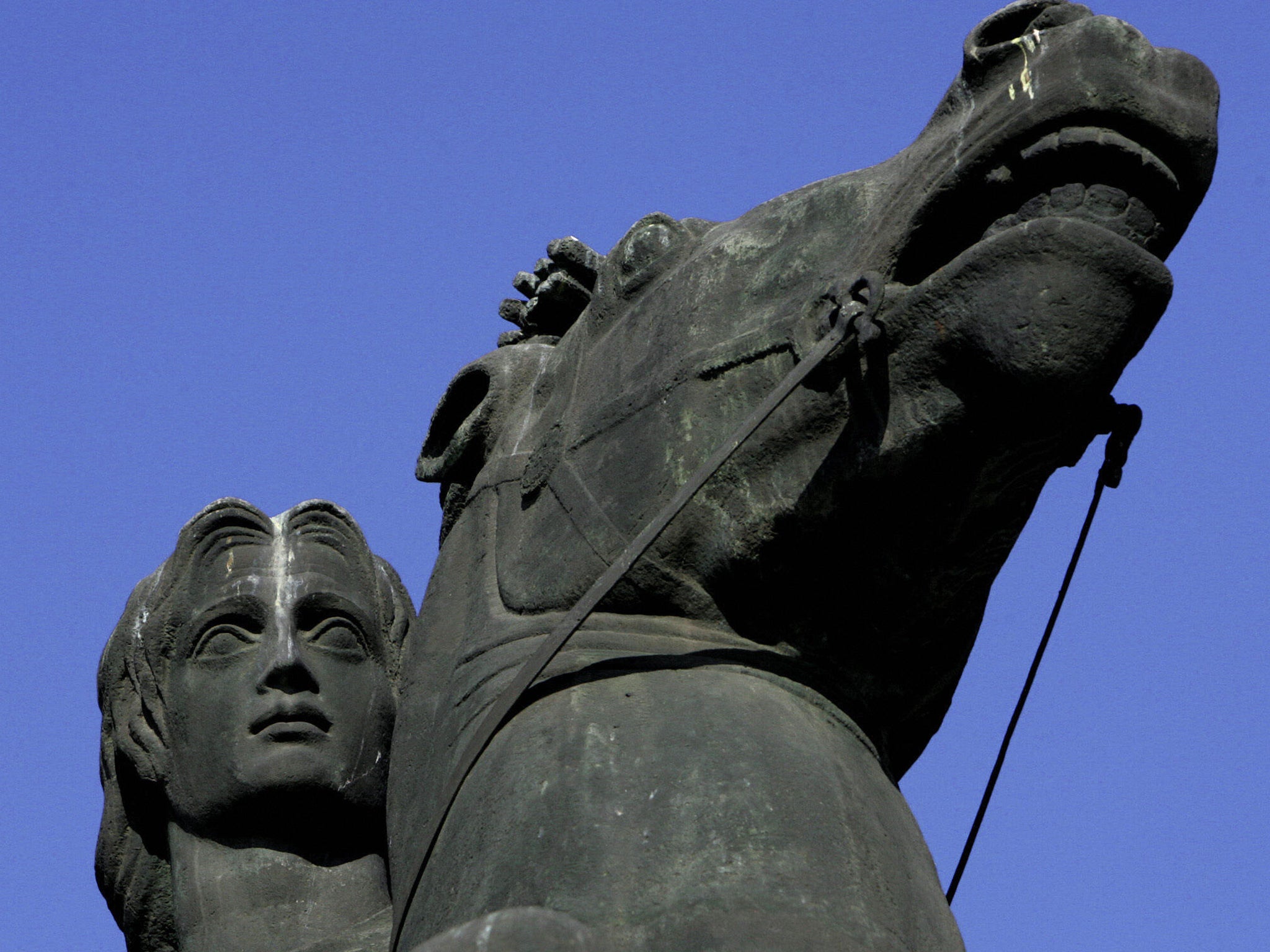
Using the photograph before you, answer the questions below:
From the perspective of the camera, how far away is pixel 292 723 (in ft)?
22.4

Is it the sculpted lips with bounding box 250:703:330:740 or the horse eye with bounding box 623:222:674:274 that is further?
the sculpted lips with bounding box 250:703:330:740

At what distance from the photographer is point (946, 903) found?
5.48m

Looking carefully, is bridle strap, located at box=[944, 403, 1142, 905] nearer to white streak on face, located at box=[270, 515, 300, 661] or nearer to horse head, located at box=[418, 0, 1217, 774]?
horse head, located at box=[418, 0, 1217, 774]

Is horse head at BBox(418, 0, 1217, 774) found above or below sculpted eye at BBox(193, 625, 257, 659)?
below

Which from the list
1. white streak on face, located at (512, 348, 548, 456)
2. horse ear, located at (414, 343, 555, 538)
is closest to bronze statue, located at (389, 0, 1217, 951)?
white streak on face, located at (512, 348, 548, 456)

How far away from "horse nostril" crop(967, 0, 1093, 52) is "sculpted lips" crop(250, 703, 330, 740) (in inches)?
104

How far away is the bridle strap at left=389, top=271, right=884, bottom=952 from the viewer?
5.34 meters

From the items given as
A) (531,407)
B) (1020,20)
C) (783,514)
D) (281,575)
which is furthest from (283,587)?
(1020,20)

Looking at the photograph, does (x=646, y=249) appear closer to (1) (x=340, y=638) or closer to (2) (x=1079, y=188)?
(2) (x=1079, y=188)

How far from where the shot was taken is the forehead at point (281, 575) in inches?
274

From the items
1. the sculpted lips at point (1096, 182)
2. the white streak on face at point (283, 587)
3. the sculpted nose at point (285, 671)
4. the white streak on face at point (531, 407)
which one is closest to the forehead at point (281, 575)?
the white streak on face at point (283, 587)

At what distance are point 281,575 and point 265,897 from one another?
2.95 ft

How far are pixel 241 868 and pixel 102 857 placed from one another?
0.60m

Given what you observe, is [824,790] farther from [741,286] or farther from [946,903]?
[741,286]
